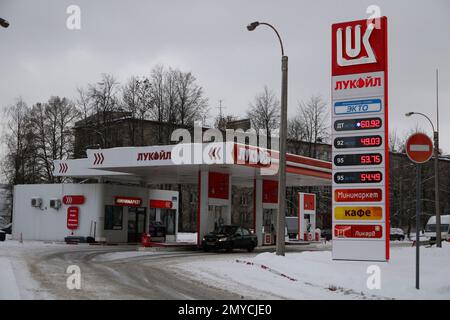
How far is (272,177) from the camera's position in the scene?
35812 millimetres

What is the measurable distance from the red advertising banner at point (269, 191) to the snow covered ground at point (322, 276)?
55.4 feet

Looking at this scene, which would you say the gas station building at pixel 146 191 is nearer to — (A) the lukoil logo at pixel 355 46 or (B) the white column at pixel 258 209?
(B) the white column at pixel 258 209

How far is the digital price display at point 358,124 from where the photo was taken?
17500 mm

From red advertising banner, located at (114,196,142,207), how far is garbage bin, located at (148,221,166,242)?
7.51 ft

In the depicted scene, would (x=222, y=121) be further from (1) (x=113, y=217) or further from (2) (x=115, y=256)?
(2) (x=115, y=256)

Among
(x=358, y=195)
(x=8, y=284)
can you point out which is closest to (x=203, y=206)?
(x=358, y=195)

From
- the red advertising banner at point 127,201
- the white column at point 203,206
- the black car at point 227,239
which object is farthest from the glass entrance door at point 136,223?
the black car at point 227,239

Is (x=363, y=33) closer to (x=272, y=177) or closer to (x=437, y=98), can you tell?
(x=437, y=98)

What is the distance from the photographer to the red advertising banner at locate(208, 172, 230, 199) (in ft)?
105

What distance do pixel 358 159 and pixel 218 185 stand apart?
50.9 feet

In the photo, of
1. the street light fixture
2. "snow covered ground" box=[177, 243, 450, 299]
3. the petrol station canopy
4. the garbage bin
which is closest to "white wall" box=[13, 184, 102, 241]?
the petrol station canopy
